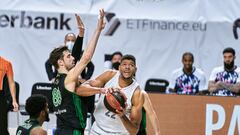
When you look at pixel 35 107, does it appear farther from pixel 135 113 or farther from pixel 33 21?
pixel 33 21

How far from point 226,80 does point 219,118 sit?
5.53 feet

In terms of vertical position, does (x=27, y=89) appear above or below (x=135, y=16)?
below

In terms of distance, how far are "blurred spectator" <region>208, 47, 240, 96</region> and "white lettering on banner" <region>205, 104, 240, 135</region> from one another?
114 centimetres

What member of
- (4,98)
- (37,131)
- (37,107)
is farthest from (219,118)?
(37,131)

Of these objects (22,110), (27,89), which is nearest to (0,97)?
(22,110)

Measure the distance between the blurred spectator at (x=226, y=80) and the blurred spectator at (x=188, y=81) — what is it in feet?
1.37

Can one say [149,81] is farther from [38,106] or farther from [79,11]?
[38,106]

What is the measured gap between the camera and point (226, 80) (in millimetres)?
14125

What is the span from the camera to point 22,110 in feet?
48.1

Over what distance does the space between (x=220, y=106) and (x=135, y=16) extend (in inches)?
210

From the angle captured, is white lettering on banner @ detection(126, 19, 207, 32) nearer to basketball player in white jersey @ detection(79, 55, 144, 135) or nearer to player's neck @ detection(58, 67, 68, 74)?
basketball player in white jersey @ detection(79, 55, 144, 135)

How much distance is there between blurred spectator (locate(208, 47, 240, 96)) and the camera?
539 inches

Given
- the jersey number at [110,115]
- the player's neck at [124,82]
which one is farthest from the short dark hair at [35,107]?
the player's neck at [124,82]

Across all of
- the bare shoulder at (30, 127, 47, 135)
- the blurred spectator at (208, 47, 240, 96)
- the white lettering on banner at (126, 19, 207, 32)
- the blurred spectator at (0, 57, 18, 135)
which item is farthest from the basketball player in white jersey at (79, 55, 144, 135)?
the white lettering on banner at (126, 19, 207, 32)
